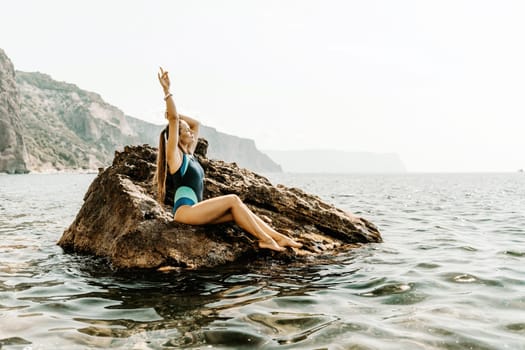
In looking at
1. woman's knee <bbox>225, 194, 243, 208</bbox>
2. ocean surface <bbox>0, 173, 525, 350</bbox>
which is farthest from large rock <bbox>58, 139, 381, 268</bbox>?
woman's knee <bbox>225, 194, 243, 208</bbox>

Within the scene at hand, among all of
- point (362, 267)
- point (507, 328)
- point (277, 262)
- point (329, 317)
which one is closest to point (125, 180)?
point (277, 262)

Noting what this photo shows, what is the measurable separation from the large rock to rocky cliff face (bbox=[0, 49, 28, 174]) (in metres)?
130

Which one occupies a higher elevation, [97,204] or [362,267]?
[97,204]

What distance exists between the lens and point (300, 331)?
16.1 ft

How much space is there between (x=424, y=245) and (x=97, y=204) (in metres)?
8.14

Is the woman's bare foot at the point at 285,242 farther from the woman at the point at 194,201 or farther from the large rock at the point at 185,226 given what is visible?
the large rock at the point at 185,226

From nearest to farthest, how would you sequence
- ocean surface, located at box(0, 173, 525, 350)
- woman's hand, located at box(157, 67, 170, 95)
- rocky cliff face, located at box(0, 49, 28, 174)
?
ocean surface, located at box(0, 173, 525, 350)
woman's hand, located at box(157, 67, 170, 95)
rocky cliff face, located at box(0, 49, 28, 174)

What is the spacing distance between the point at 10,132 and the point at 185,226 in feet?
450

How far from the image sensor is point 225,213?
8.66 m


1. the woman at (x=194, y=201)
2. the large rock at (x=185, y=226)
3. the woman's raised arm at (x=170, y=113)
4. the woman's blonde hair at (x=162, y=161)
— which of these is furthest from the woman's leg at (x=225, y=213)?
the woman's raised arm at (x=170, y=113)

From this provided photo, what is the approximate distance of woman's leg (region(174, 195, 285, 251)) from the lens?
27.5ft

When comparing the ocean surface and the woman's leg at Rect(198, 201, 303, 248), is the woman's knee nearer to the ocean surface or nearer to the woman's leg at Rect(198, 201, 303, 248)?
the woman's leg at Rect(198, 201, 303, 248)

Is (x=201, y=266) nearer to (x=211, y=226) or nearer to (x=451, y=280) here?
(x=211, y=226)

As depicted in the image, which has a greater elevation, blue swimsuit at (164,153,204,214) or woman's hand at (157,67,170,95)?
woman's hand at (157,67,170,95)
